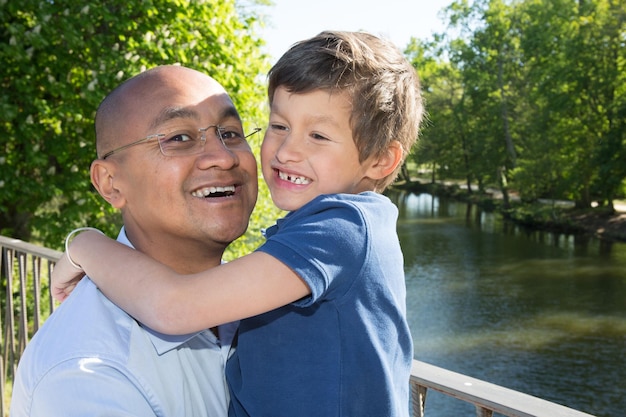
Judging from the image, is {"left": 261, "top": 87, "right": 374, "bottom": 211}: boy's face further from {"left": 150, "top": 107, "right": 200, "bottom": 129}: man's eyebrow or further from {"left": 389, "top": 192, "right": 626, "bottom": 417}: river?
{"left": 389, "top": 192, "right": 626, "bottom": 417}: river

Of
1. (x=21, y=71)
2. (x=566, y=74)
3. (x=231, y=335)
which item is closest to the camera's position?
(x=231, y=335)

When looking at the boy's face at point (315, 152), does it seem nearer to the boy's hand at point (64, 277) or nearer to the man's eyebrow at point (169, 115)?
the man's eyebrow at point (169, 115)

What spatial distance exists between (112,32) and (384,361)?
37.5 feet

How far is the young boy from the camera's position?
58.3 inches

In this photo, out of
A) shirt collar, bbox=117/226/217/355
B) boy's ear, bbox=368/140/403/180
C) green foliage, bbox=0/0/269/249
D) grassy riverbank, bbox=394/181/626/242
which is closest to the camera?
shirt collar, bbox=117/226/217/355

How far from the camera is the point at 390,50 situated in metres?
1.91

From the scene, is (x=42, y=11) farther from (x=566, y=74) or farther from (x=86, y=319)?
(x=566, y=74)

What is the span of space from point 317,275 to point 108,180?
2.81 ft

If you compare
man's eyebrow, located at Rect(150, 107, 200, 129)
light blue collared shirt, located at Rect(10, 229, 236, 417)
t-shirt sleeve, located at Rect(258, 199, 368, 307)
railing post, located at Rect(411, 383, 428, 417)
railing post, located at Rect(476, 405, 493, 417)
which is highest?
man's eyebrow, located at Rect(150, 107, 200, 129)

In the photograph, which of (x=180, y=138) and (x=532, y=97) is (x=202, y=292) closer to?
(x=180, y=138)

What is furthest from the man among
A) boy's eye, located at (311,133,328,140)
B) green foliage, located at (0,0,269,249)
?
green foliage, located at (0,0,269,249)

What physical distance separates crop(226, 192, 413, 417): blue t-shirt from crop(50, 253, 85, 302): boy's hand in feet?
2.16

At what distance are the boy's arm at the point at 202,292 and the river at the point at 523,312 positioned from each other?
51.3 ft

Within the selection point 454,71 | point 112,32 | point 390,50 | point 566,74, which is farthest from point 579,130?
point 390,50
